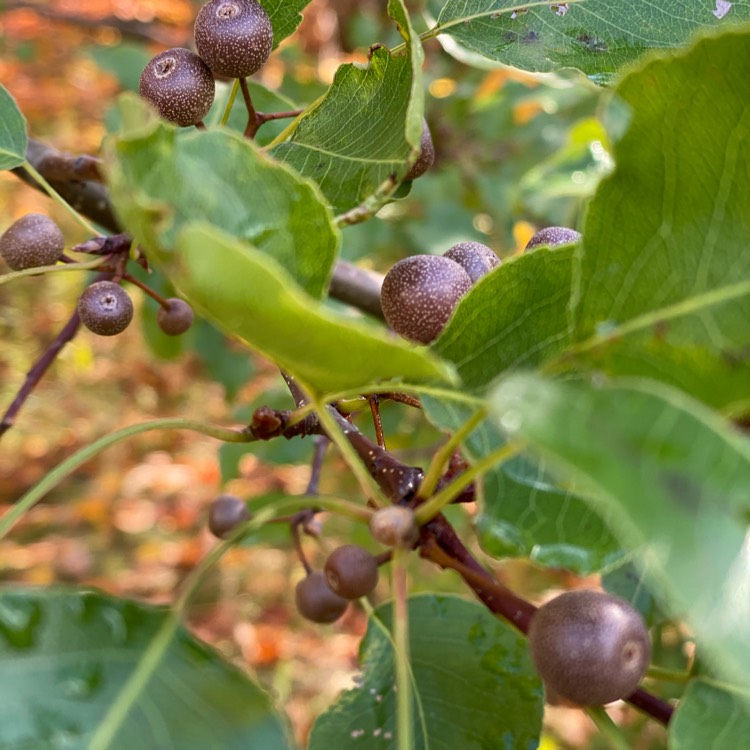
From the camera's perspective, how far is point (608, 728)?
668 mm

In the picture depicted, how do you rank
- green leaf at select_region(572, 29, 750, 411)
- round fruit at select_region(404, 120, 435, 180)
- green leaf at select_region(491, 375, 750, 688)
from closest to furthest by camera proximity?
green leaf at select_region(491, 375, 750, 688)
green leaf at select_region(572, 29, 750, 411)
round fruit at select_region(404, 120, 435, 180)

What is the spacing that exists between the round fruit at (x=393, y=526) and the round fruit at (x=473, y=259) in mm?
276

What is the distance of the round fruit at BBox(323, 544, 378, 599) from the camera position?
76 cm

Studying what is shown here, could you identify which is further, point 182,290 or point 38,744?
point 38,744

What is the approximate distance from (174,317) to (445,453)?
0.63 m

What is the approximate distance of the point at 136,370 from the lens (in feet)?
12.7

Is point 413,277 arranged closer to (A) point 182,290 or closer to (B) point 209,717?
(A) point 182,290

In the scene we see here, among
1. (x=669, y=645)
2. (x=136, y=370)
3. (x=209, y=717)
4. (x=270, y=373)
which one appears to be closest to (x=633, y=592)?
(x=209, y=717)

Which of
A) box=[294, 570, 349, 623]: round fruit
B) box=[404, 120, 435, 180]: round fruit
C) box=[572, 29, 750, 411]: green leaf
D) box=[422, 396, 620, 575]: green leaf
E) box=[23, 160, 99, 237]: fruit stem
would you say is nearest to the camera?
box=[572, 29, 750, 411]: green leaf

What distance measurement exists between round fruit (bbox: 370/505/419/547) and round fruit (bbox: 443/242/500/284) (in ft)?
0.90

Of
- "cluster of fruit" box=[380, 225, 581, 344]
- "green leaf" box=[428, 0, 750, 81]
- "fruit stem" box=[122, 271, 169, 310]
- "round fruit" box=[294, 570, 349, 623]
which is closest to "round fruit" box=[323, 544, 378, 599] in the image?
"cluster of fruit" box=[380, 225, 581, 344]

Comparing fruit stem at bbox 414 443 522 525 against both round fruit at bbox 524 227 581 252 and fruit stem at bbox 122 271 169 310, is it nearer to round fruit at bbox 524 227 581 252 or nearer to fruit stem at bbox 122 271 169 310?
round fruit at bbox 524 227 581 252

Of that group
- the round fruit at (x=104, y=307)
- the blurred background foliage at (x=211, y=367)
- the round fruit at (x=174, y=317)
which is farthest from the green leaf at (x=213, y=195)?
the blurred background foliage at (x=211, y=367)

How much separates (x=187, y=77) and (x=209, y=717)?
0.60m
